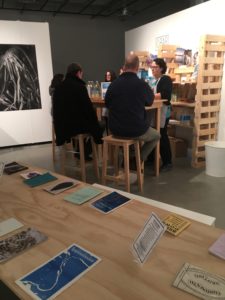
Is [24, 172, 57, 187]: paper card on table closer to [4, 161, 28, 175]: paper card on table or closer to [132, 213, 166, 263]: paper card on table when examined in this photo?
[4, 161, 28, 175]: paper card on table

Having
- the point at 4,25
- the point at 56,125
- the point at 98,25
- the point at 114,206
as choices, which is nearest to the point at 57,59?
the point at 98,25

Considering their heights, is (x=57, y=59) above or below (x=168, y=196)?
above

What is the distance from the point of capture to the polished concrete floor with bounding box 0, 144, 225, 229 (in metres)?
2.73

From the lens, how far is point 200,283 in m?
0.73

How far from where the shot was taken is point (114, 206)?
3.84 ft

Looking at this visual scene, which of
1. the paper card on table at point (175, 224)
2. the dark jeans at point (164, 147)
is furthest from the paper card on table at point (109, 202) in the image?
the dark jeans at point (164, 147)

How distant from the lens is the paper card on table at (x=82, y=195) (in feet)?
4.05


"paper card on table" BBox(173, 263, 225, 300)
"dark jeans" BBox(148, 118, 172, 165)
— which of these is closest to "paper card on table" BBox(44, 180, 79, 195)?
"paper card on table" BBox(173, 263, 225, 300)

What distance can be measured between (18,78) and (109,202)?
4.65 m

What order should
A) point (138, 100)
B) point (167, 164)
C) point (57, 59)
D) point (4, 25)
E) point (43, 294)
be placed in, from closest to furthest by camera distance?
point (43, 294)
point (138, 100)
point (167, 164)
point (4, 25)
point (57, 59)

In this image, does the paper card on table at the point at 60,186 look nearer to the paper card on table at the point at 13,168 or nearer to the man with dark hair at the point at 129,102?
the paper card on table at the point at 13,168

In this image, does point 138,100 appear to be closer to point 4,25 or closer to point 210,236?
point 210,236

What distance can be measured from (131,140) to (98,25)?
661 cm

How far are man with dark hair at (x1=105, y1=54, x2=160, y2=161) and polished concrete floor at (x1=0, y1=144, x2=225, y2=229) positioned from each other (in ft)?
2.20
